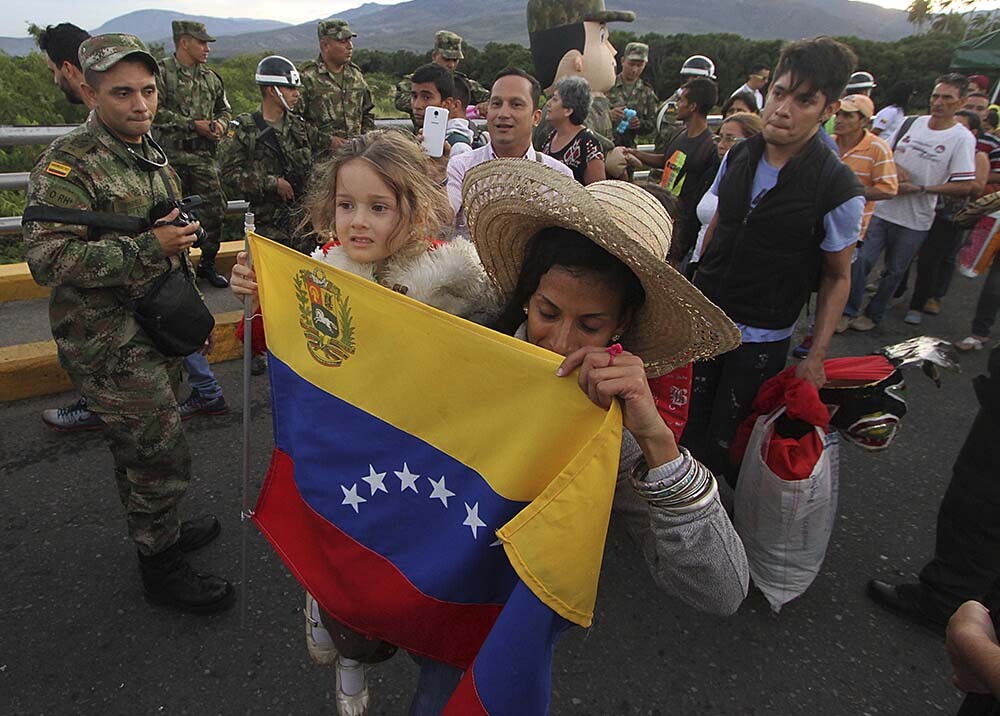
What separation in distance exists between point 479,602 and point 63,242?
6.19ft

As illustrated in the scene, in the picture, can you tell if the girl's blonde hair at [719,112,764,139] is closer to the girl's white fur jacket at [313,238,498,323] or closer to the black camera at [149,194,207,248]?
the girl's white fur jacket at [313,238,498,323]

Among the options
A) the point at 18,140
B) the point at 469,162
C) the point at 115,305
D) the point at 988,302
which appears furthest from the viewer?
the point at 988,302

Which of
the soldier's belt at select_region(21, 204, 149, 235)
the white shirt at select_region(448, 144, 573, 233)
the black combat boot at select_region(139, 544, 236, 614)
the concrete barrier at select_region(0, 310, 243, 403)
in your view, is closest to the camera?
the soldier's belt at select_region(21, 204, 149, 235)

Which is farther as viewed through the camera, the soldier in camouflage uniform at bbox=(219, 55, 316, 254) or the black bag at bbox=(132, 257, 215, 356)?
the soldier in camouflage uniform at bbox=(219, 55, 316, 254)

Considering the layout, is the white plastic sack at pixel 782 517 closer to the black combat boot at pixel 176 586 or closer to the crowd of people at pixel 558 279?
the crowd of people at pixel 558 279

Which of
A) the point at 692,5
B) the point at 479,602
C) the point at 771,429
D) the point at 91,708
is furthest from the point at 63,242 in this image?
the point at 692,5

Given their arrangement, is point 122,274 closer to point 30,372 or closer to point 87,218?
point 87,218

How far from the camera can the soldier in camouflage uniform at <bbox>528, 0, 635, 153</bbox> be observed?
5.45 m

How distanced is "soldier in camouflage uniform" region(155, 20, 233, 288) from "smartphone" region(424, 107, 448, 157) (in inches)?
99.7

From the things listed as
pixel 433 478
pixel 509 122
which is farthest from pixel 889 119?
pixel 433 478

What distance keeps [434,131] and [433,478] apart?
3065 millimetres

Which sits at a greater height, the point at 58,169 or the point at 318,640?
the point at 58,169

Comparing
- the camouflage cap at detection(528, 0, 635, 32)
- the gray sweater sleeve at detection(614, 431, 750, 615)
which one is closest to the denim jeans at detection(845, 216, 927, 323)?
the camouflage cap at detection(528, 0, 635, 32)

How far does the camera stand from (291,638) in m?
2.45
